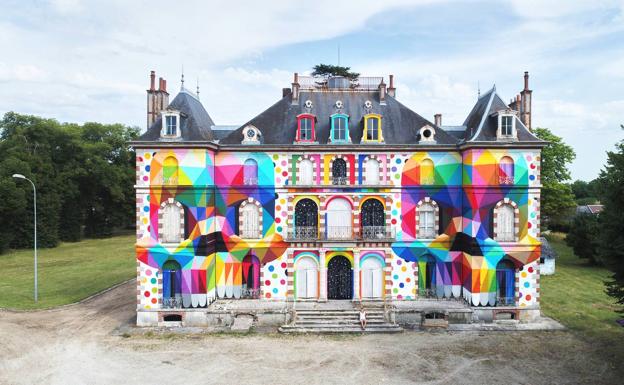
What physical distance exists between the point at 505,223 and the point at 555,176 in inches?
1477

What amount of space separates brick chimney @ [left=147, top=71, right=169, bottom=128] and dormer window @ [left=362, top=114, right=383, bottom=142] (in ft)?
47.7

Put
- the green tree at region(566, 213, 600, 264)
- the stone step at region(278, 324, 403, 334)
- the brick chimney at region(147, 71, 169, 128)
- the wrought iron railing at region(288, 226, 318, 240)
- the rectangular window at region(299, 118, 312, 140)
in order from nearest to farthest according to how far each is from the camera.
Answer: the stone step at region(278, 324, 403, 334)
the wrought iron railing at region(288, 226, 318, 240)
the rectangular window at region(299, 118, 312, 140)
the brick chimney at region(147, 71, 169, 128)
the green tree at region(566, 213, 600, 264)

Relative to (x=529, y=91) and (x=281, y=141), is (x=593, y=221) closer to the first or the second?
(x=529, y=91)

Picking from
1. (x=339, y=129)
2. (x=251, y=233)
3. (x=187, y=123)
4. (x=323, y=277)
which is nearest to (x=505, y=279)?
(x=323, y=277)

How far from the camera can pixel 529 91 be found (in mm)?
31562

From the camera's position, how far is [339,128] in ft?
98.3

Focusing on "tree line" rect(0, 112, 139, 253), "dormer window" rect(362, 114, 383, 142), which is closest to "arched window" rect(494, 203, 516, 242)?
"dormer window" rect(362, 114, 383, 142)

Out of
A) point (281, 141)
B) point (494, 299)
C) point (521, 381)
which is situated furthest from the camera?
point (281, 141)

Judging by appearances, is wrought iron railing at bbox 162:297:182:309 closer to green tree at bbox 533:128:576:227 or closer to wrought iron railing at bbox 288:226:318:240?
wrought iron railing at bbox 288:226:318:240

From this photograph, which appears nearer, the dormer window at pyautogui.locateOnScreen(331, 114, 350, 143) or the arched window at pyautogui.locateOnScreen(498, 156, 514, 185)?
the arched window at pyautogui.locateOnScreen(498, 156, 514, 185)

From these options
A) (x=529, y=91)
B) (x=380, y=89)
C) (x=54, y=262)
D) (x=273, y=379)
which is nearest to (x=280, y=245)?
(x=273, y=379)

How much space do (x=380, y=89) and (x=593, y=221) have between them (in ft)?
108

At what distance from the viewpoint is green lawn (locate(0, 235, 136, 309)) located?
35000 millimetres

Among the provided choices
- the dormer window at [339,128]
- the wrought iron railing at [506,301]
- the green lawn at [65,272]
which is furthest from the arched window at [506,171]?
the green lawn at [65,272]
